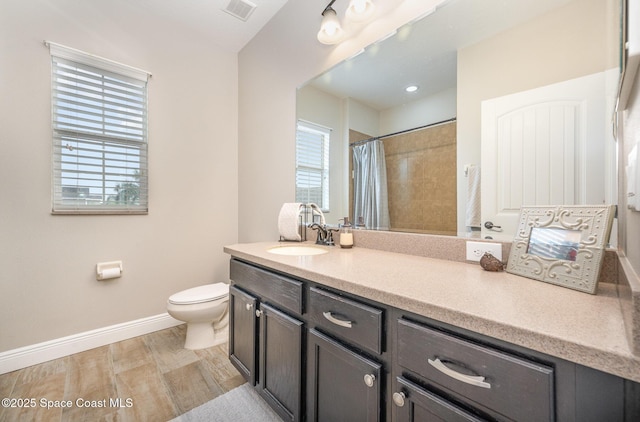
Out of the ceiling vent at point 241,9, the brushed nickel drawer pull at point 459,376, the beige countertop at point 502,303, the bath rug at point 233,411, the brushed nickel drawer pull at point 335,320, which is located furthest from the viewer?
the ceiling vent at point 241,9

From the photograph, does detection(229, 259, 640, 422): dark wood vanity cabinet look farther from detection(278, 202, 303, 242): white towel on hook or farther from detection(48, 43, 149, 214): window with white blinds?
detection(48, 43, 149, 214): window with white blinds

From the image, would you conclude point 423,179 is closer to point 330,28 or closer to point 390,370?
point 390,370

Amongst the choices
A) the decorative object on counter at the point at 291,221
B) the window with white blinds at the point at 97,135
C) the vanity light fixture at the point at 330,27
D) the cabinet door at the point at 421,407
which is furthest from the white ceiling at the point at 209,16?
the cabinet door at the point at 421,407

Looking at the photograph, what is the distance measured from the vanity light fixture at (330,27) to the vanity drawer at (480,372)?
5.80 ft

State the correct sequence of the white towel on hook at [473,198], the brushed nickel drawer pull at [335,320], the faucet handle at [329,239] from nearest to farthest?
the brushed nickel drawer pull at [335,320] → the white towel on hook at [473,198] → the faucet handle at [329,239]

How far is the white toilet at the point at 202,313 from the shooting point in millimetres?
1896

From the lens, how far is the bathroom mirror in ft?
3.02

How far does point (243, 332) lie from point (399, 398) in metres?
1.04

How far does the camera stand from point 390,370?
0.79 m

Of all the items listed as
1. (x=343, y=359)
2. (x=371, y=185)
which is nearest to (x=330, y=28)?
(x=371, y=185)

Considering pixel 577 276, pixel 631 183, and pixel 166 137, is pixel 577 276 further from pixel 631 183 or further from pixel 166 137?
pixel 166 137

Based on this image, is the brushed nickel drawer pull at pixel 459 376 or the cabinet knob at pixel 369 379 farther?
the cabinet knob at pixel 369 379

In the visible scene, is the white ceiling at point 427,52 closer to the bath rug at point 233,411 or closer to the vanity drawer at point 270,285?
Answer: the vanity drawer at point 270,285

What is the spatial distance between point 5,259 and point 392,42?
2864 millimetres
